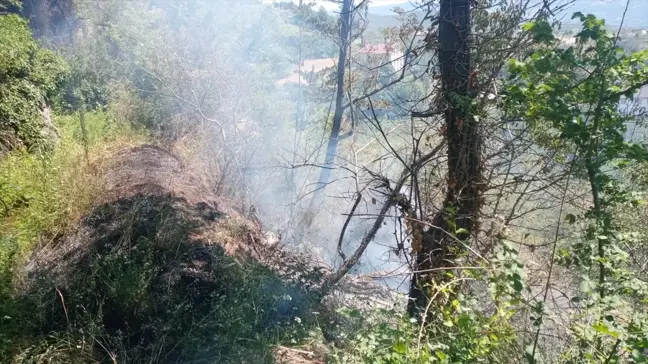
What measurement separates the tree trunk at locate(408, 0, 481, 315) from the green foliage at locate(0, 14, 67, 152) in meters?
6.34

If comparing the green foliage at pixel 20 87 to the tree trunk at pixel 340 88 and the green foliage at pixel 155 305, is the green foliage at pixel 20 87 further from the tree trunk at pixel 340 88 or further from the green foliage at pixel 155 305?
the tree trunk at pixel 340 88

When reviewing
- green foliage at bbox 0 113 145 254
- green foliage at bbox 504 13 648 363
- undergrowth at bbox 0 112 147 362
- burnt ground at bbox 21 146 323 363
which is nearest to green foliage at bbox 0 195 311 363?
burnt ground at bbox 21 146 323 363

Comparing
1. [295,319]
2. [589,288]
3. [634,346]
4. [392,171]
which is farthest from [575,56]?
[392,171]

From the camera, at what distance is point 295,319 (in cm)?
361

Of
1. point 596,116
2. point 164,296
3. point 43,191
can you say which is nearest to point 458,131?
point 596,116

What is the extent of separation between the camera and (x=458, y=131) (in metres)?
3.29

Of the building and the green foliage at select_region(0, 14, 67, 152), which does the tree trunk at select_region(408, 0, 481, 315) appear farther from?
the building

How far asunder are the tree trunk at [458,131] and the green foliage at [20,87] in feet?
20.8

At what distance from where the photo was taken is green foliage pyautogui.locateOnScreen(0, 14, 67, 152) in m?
6.53

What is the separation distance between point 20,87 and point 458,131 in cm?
724

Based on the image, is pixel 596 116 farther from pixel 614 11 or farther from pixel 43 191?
pixel 43 191

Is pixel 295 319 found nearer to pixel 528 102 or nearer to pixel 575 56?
pixel 528 102

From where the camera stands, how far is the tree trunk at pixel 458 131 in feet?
Result: 10.4

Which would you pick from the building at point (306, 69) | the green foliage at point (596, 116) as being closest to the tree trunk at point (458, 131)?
the green foliage at point (596, 116)
